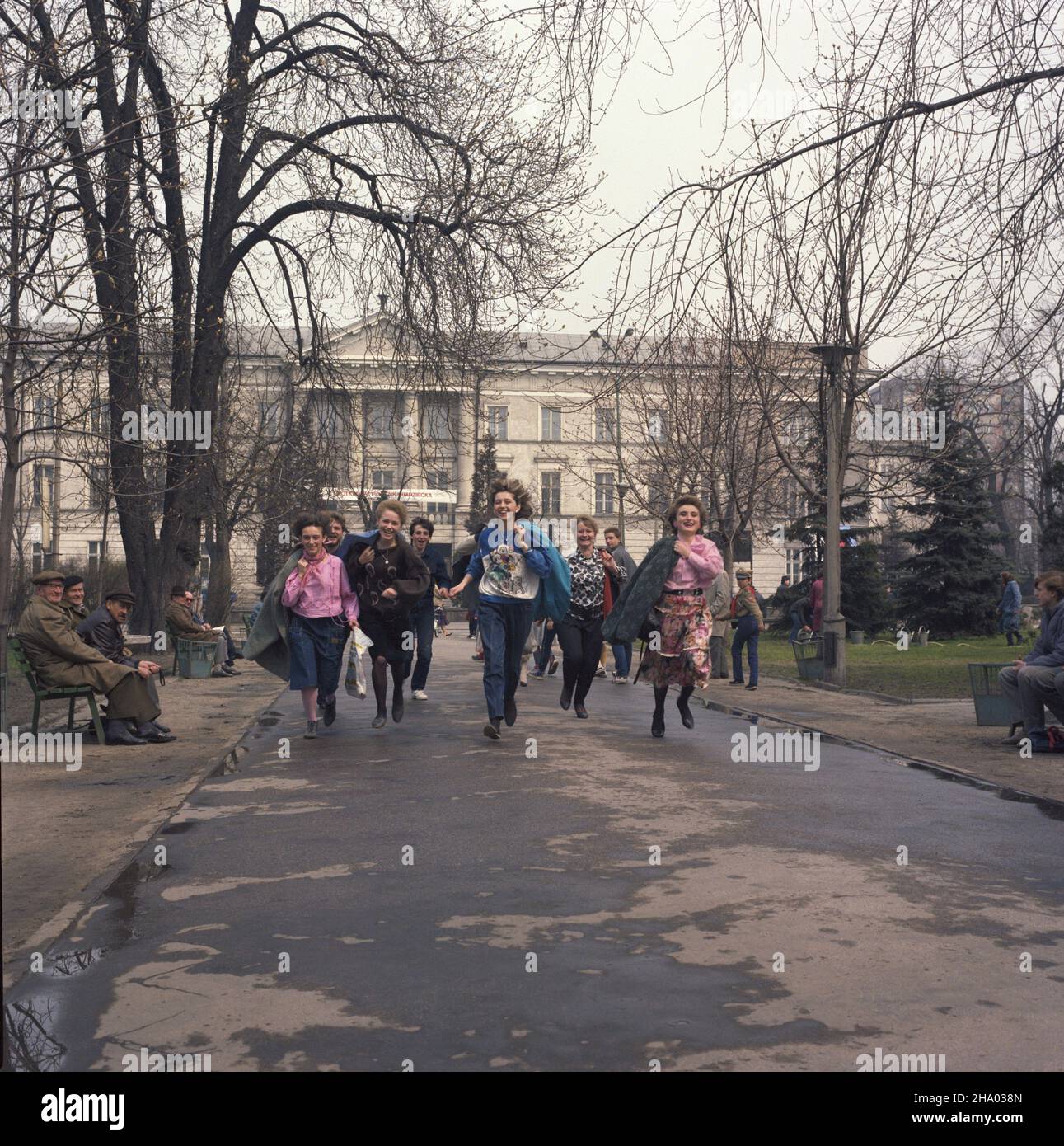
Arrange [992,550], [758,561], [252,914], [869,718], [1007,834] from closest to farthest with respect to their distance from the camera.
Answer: [252,914]
[1007,834]
[869,718]
[992,550]
[758,561]

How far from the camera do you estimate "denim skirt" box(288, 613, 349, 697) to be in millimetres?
12539

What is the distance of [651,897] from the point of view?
6.07m

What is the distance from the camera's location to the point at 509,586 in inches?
485

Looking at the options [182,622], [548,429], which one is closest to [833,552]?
[182,622]

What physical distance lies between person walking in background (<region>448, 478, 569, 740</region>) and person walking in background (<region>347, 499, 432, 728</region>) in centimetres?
78

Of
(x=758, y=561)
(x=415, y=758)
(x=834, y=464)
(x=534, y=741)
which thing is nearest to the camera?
(x=415, y=758)

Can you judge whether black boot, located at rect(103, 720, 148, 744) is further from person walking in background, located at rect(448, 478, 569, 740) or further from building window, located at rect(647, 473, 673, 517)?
building window, located at rect(647, 473, 673, 517)

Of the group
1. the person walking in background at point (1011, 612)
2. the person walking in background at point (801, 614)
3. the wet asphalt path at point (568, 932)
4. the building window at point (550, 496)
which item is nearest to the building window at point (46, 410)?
the wet asphalt path at point (568, 932)

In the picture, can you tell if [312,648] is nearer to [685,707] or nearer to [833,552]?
[685,707]

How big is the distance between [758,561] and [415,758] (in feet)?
257

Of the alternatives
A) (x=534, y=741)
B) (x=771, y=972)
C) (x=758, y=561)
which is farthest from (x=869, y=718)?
(x=758, y=561)

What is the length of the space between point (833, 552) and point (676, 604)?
869 centimetres

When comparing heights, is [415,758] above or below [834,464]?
below
